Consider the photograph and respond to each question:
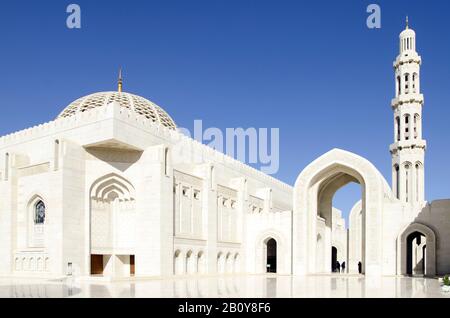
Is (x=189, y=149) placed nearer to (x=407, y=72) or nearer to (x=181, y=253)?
(x=181, y=253)

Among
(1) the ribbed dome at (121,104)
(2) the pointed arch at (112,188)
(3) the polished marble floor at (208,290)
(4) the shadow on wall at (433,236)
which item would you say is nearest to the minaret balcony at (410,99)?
(4) the shadow on wall at (433,236)

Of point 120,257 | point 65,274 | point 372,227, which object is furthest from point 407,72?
point 65,274

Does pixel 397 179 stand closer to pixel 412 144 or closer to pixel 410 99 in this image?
pixel 412 144

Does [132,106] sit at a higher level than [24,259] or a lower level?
higher

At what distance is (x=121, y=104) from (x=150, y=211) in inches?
362

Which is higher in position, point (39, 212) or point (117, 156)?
point (117, 156)

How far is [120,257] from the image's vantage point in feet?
85.7

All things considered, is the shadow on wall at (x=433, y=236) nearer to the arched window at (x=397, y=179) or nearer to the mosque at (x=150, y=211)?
the mosque at (x=150, y=211)

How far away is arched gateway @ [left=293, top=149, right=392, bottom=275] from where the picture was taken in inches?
1052

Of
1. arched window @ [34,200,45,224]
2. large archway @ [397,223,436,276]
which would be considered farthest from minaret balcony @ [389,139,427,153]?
arched window @ [34,200,45,224]

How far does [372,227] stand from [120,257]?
13.9m

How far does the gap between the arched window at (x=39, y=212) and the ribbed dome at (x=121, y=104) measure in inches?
282

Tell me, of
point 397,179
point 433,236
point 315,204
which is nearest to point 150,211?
point 315,204

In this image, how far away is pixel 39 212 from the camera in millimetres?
25438
